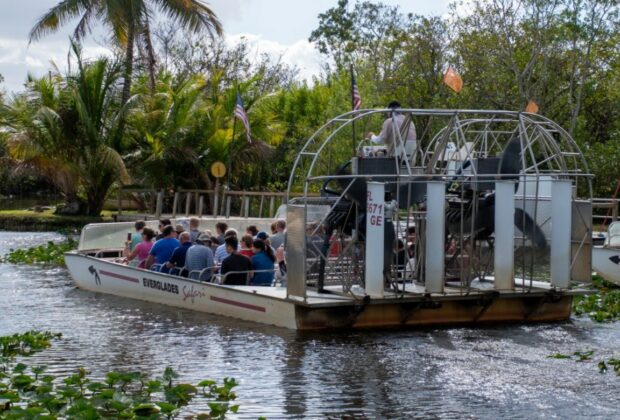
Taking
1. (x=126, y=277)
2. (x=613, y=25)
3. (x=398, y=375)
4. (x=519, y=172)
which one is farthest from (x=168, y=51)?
(x=398, y=375)

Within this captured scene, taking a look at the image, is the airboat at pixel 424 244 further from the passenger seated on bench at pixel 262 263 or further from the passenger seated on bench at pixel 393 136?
the passenger seated on bench at pixel 262 263

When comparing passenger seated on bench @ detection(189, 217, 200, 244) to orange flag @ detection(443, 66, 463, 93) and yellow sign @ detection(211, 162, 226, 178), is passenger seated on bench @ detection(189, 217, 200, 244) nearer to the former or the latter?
orange flag @ detection(443, 66, 463, 93)

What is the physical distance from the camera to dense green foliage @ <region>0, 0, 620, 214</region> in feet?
136

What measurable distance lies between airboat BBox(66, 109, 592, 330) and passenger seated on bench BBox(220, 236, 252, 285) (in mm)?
278

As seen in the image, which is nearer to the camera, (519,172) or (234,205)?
(519,172)

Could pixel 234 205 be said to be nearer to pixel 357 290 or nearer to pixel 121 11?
pixel 121 11

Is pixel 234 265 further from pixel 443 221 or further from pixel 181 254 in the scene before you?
pixel 443 221

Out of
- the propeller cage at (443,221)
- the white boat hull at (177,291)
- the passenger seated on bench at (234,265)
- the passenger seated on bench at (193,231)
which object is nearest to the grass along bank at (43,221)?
the white boat hull at (177,291)

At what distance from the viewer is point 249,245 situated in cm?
2030

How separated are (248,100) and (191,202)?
5.44 m

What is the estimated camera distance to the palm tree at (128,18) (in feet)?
143

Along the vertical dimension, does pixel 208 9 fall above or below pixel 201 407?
above

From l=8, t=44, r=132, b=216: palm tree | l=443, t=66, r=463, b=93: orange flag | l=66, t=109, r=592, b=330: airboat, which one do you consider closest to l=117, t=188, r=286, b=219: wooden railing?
l=8, t=44, r=132, b=216: palm tree

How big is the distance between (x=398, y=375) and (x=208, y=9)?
32.9m
